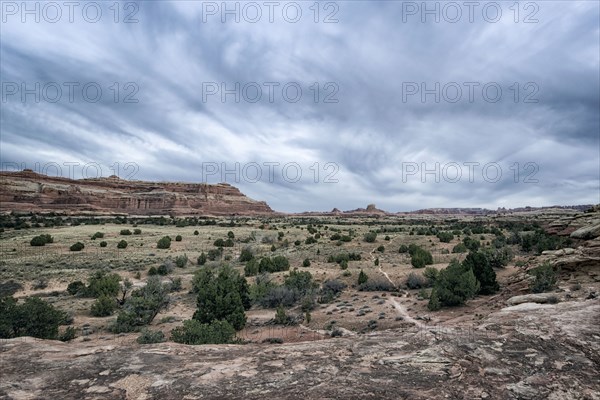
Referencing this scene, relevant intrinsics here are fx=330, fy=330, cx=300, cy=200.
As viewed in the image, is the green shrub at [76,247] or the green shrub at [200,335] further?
the green shrub at [76,247]

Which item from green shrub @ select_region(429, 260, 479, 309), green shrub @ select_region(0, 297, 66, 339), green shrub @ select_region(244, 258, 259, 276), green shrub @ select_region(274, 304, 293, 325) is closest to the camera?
green shrub @ select_region(0, 297, 66, 339)

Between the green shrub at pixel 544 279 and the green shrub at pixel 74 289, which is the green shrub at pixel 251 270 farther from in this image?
the green shrub at pixel 544 279

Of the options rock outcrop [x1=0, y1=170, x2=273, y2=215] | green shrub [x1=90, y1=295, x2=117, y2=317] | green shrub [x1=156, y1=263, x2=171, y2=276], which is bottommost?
green shrub [x1=90, y1=295, x2=117, y2=317]

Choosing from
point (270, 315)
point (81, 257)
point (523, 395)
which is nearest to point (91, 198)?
point (81, 257)

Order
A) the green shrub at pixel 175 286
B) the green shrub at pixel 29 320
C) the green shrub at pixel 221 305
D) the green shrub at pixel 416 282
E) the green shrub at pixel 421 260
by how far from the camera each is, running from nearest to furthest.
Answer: the green shrub at pixel 29 320 < the green shrub at pixel 221 305 < the green shrub at pixel 416 282 < the green shrub at pixel 175 286 < the green shrub at pixel 421 260

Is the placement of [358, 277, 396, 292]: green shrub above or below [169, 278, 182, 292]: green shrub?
above

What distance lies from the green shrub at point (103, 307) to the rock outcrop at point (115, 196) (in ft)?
258

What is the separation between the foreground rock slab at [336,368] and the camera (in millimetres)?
4039

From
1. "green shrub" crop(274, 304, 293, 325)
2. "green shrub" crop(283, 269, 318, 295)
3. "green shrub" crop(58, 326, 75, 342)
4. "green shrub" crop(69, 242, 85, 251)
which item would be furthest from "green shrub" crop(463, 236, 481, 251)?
"green shrub" crop(69, 242, 85, 251)

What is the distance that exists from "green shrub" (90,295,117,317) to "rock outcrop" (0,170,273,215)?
78756mm

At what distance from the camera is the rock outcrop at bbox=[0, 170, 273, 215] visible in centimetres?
8288

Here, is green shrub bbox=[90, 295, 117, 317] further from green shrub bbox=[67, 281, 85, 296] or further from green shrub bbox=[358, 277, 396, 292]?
green shrub bbox=[358, 277, 396, 292]

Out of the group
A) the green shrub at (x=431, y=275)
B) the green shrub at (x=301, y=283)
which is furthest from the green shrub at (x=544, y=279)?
the green shrub at (x=301, y=283)

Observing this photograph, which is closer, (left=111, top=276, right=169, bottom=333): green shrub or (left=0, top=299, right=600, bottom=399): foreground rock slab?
(left=0, top=299, right=600, bottom=399): foreground rock slab
